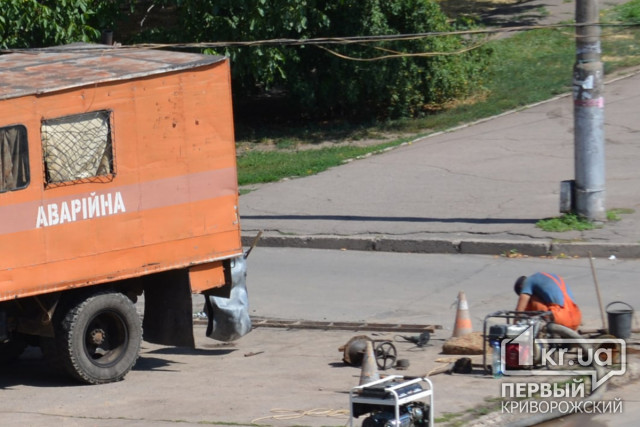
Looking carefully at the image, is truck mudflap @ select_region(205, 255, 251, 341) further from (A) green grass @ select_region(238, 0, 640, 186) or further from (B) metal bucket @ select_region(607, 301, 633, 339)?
(A) green grass @ select_region(238, 0, 640, 186)

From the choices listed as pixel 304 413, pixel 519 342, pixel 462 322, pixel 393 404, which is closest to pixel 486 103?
pixel 462 322

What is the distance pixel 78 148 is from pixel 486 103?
50.0 ft

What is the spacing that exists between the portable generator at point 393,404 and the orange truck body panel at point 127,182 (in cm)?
343

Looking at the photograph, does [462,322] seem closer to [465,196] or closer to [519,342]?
[519,342]

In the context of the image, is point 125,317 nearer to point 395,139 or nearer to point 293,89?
point 395,139

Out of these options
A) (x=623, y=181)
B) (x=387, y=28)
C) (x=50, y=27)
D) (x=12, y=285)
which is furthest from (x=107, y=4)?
(x=12, y=285)

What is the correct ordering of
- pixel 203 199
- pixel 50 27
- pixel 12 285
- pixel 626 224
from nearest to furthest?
pixel 12 285
pixel 203 199
pixel 626 224
pixel 50 27

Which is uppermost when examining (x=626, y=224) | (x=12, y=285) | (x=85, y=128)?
(x=85, y=128)

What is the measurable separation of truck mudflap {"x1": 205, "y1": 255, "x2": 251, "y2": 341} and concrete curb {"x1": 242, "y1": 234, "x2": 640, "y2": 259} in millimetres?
4546

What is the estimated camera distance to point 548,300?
1004cm

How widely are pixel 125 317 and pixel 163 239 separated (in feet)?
2.71

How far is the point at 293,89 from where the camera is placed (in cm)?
2408

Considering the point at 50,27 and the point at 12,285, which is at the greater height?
the point at 50,27

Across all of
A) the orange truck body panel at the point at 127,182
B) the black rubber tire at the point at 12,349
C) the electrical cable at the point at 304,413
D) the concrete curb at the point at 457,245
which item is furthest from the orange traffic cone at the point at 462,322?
the black rubber tire at the point at 12,349
